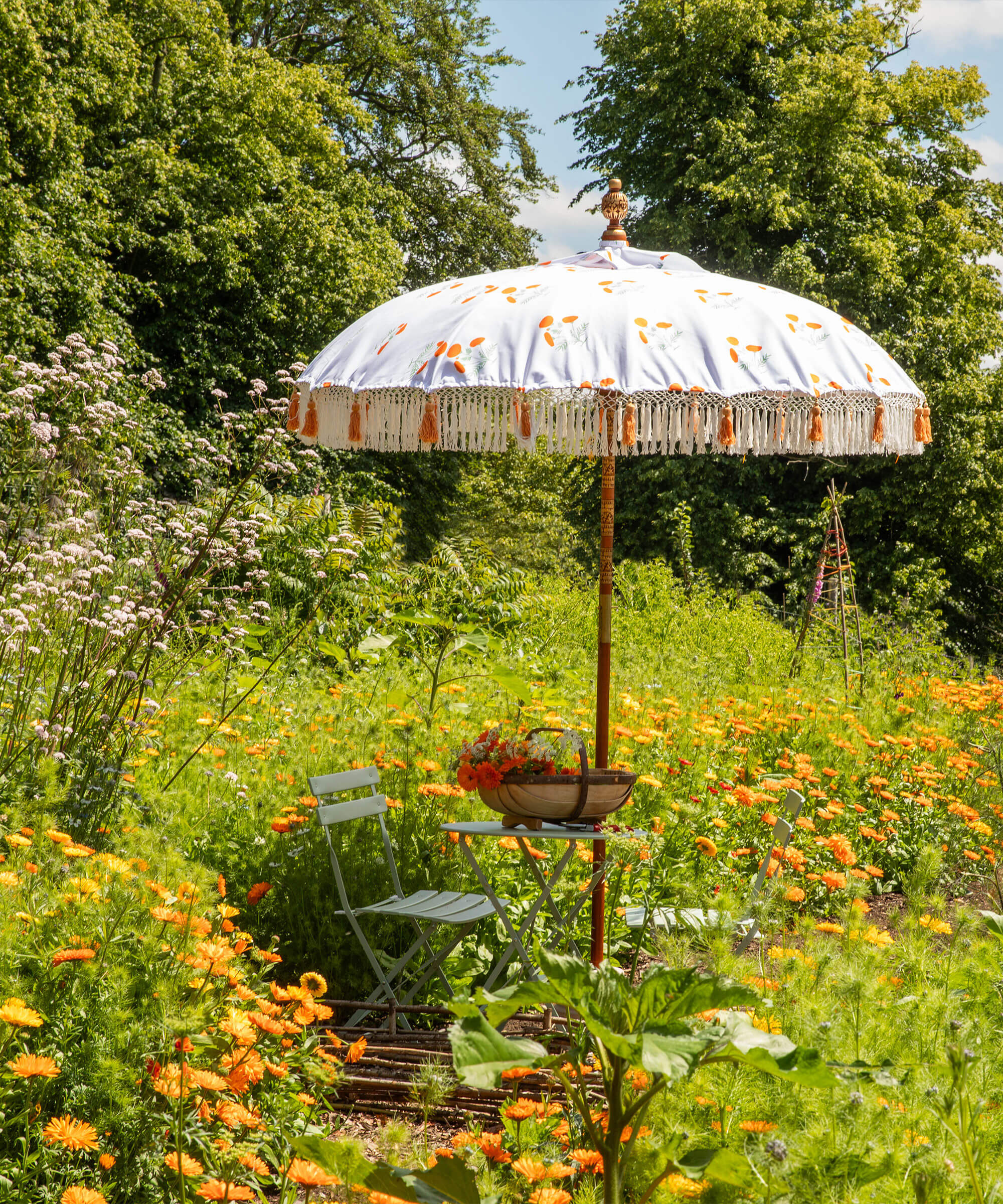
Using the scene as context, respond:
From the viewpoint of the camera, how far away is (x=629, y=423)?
272 centimetres

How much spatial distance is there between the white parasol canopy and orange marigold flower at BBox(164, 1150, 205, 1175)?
1.81 m

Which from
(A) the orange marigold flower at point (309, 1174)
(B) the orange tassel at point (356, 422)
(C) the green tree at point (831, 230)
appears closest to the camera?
(A) the orange marigold flower at point (309, 1174)

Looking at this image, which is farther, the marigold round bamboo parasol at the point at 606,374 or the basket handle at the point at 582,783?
the basket handle at the point at 582,783

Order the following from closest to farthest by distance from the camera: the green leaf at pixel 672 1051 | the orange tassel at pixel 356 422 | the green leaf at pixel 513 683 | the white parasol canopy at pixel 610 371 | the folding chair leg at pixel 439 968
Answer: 1. the green leaf at pixel 672 1051
2. the white parasol canopy at pixel 610 371
3. the orange tassel at pixel 356 422
4. the folding chair leg at pixel 439 968
5. the green leaf at pixel 513 683

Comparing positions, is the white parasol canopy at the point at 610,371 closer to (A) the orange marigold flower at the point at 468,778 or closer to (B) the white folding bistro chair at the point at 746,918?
(A) the orange marigold flower at the point at 468,778

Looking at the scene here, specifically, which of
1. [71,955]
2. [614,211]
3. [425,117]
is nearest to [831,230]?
[425,117]

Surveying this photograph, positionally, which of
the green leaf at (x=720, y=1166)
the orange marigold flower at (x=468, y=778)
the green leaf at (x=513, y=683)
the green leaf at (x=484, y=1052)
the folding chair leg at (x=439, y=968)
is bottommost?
the folding chair leg at (x=439, y=968)

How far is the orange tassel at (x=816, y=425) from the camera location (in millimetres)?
2885

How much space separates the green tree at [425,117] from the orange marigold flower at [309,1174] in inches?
762

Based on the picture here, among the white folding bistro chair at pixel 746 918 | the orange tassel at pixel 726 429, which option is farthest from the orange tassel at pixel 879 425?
the white folding bistro chair at pixel 746 918

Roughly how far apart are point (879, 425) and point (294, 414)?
6.28 ft

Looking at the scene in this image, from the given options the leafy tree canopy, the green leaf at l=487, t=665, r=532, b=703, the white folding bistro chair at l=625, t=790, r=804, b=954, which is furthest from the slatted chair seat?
the leafy tree canopy

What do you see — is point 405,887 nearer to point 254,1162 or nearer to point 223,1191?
point 254,1162

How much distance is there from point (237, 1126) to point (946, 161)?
21.0 m
